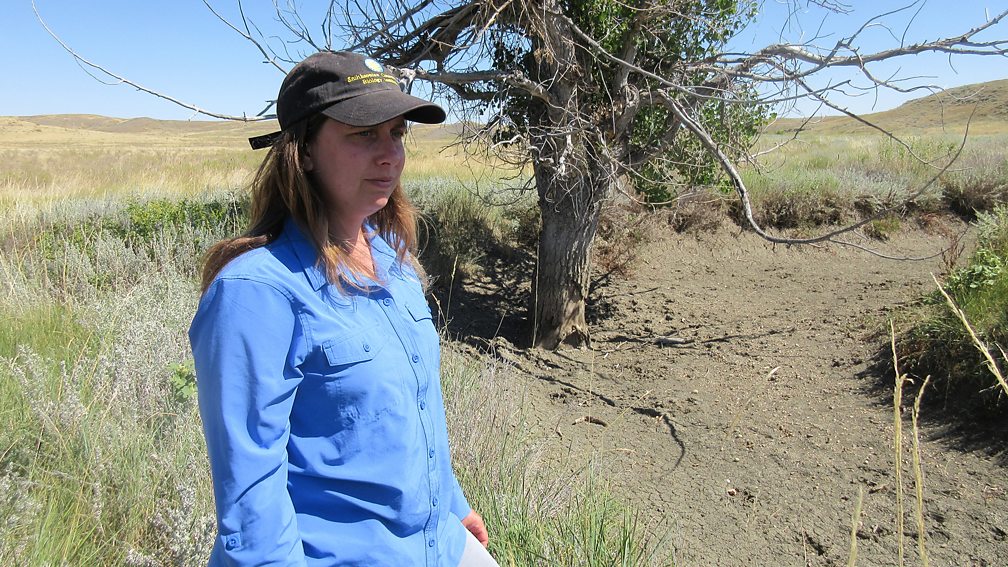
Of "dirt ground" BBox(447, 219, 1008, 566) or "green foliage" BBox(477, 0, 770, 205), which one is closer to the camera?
"dirt ground" BBox(447, 219, 1008, 566)

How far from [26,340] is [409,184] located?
22.0 feet

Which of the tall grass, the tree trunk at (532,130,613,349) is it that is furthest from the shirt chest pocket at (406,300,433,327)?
the tree trunk at (532,130,613,349)

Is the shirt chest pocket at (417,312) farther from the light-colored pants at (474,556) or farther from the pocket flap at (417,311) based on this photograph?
the light-colored pants at (474,556)

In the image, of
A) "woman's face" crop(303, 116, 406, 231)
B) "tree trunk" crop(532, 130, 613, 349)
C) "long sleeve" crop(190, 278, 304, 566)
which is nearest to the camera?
"long sleeve" crop(190, 278, 304, 566)

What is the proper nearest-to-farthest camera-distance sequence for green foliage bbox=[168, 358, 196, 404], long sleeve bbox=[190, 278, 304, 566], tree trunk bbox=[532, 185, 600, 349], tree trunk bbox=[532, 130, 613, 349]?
long sleeve bbox=[190, 278, 304, 566]
green foliage bbox=[168, 358, 196, 404]
tree trunk bbox=[532, 130, 613, 349]
tree trunk bbox=[532, 185, 600, 349]

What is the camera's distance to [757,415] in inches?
211

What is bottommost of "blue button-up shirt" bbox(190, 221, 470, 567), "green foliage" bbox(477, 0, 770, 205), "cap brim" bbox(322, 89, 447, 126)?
"blue button-up shirt" bbox(190, 221, 470, 567)

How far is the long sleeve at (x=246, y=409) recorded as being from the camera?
47.0 inches

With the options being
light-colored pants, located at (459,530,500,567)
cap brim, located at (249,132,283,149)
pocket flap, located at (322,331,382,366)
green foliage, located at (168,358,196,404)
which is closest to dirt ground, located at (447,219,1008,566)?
light-colored pants, located at (459,530,500,567)

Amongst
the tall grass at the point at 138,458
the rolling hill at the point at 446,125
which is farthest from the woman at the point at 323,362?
the rolling hill at the point at 446,125

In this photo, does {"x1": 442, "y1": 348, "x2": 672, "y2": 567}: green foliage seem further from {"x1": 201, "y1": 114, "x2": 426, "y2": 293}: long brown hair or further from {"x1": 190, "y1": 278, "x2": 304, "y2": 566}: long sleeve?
{"x1": 201, "y1": 114, "x2": 426, "y2": 293}: long brown hair

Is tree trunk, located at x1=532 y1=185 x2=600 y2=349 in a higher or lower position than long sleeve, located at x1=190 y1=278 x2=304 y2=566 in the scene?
lower

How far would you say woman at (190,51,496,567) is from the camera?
3.98ft

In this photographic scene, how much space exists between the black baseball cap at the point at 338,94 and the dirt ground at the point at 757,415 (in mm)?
1229
